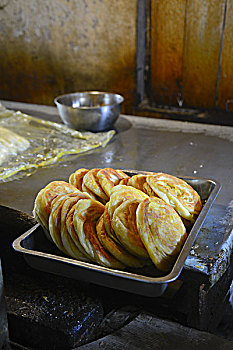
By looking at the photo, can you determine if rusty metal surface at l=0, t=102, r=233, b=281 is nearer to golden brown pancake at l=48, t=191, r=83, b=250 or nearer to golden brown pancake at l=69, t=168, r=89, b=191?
golden brown pancake at l=69, t=168, r=89, b=191

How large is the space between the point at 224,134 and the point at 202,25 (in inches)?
56.5

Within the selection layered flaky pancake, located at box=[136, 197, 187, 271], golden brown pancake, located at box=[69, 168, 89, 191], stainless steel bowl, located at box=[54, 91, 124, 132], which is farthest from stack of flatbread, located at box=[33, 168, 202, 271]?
stainless steel bowl, located at box=[54, 91, 124, 132]

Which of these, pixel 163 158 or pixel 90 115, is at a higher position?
pixel 90 115

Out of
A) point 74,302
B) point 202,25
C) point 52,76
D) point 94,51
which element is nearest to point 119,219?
point 74,302

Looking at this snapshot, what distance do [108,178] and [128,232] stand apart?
32 cm

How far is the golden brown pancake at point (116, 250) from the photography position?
3.52ft

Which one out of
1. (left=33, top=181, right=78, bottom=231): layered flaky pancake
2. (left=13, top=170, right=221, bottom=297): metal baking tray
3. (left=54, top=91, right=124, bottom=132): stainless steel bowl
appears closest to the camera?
(left=13, top=170, right=221, bottom=297): metal baking tray

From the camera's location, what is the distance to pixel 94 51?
12.8 feet

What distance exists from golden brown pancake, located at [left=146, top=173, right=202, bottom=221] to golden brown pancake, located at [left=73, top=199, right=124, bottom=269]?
9.4 inches

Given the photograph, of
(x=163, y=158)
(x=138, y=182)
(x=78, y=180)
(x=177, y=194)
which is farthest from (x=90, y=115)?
(x=177, y=194)

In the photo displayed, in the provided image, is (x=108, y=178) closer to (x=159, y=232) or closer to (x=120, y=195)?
(x=120, y=195)

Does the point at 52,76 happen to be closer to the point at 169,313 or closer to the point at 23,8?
the point at 23,8

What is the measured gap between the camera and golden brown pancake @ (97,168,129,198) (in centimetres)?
131

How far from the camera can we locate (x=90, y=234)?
1099 millimetres
